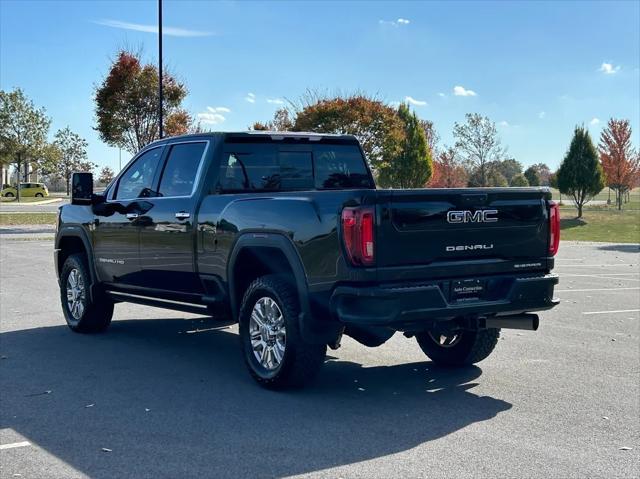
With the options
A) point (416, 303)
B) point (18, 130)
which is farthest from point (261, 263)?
point (18, 130)

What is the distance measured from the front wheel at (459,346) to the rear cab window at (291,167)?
167cm

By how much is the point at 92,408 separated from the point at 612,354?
4.82 m

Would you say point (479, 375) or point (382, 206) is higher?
point (382, 206)

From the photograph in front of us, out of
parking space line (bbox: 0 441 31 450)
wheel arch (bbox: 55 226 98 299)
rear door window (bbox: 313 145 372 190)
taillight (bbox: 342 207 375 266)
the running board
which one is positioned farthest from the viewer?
wheel arch (bbox: 55 226 98 299)

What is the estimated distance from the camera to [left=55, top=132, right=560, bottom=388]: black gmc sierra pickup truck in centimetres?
537

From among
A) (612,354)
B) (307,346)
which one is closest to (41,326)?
(307,346)

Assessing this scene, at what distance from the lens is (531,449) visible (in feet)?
15.5

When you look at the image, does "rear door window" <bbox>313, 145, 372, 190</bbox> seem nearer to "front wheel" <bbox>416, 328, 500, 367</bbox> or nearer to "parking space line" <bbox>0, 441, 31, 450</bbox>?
"front wheel" <bbox>416, 328, 500, 367</bbox>

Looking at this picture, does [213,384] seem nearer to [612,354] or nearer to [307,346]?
[307,346]

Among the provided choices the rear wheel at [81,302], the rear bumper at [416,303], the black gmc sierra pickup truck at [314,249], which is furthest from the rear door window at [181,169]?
the rear bumper at [416,303]

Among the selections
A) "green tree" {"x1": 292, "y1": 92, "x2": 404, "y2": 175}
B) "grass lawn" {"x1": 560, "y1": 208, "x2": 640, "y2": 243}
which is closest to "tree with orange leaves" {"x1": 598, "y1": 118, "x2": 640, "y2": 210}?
"grass lawn" {"x1": 560, "y1": 208, "x2": 640, "y2": 243}

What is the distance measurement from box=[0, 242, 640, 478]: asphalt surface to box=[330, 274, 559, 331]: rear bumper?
0.67 meters

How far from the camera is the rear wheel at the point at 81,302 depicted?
8508 millimetres

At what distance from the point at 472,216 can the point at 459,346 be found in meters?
1.60
